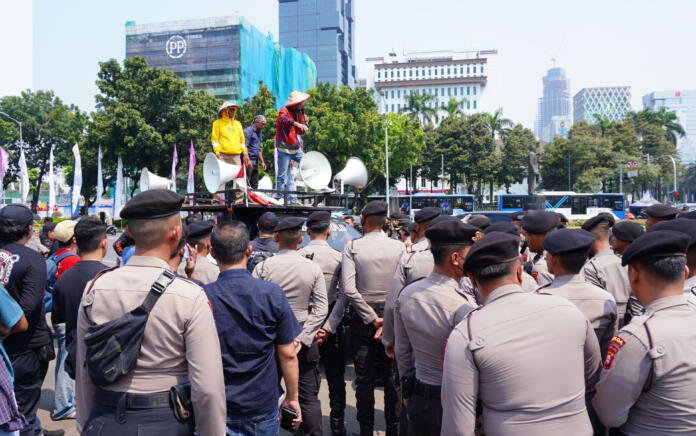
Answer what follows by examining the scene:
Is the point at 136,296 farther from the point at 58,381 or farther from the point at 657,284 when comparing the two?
the point at 58,381

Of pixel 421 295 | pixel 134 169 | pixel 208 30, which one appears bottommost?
pixel 421 295

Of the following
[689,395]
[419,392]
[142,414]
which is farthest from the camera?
[419,392]

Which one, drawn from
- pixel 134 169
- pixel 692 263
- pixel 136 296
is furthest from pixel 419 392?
pixel 134 169

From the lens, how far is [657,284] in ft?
7.27

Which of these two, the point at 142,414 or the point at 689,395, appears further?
the point at 142,414

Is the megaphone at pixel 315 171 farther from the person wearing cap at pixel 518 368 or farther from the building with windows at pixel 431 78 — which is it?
the building with windows at pixel 431 78

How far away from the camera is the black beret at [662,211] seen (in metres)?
5.32

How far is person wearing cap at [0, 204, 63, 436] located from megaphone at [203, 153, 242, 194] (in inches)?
151

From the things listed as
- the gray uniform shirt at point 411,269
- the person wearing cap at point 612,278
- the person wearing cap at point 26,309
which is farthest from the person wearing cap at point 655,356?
the person wearing cap at point 26,309

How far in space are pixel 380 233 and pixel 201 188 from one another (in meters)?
39.3

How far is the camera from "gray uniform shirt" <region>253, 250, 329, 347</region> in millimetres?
4148

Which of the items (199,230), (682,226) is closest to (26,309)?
(199,230)

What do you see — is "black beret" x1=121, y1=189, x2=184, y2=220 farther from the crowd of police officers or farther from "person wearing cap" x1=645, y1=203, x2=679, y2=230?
"person wearing cap" x1=645, y1=203, x2=679, y2=230

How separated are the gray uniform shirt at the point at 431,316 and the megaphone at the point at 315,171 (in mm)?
6818
